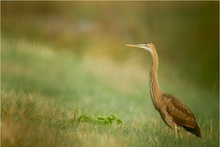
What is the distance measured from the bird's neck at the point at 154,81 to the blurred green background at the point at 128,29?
54cm

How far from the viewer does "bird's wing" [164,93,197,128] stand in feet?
16.3

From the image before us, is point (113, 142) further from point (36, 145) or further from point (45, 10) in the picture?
point (45, 10)

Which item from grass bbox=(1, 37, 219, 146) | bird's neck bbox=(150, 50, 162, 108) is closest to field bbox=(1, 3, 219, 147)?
grass bbox=(1, 37, 219, 146)

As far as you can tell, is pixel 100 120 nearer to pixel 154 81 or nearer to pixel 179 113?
pixel 154 81

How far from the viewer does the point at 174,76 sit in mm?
5547

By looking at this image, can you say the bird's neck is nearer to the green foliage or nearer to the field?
the field

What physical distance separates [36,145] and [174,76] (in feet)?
5.39

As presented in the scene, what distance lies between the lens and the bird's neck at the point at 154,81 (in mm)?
4895

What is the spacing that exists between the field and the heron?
2.5 inches

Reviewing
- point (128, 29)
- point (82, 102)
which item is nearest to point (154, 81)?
point (82, 102)

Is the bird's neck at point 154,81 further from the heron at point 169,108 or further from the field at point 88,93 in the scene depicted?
the field at point 88,93

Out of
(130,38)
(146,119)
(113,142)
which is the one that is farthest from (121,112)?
(130,38)

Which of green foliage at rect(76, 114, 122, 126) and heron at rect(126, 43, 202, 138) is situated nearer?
green foliage at rect(76, 114, 122, 126)

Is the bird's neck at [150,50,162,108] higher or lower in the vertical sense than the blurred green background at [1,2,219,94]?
lower
